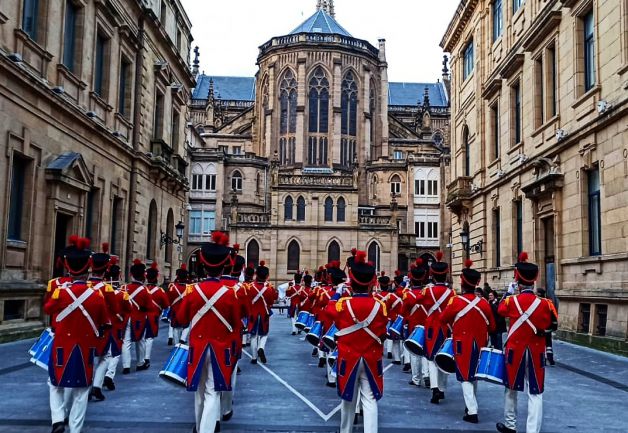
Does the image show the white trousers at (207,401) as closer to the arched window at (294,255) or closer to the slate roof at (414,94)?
the arched window at (294,255)

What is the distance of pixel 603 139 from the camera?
54.9ft

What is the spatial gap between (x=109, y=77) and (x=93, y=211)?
5063 millimetres

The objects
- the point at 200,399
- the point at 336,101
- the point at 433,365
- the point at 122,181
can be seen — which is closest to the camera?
the point at 200,399

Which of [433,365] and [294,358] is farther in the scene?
[294,358]

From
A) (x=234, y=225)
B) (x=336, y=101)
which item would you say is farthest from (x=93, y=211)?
(x=336, y=101)

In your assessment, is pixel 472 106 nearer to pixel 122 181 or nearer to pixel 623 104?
pixel 623 104

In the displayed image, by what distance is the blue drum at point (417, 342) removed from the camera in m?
10.0

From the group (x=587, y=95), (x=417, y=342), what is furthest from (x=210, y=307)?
(x=587, y=95)

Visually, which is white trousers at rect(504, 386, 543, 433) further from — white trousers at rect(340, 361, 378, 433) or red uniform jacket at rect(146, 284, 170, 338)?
red uniform jacket at rect(146, 284, 170, 338)

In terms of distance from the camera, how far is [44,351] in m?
8.05

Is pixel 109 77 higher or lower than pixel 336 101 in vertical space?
lower

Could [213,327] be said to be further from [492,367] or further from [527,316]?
[527,316]

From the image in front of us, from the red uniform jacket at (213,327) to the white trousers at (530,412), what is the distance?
362 centimetres

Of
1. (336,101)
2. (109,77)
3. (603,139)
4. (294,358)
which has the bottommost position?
(294,358)
